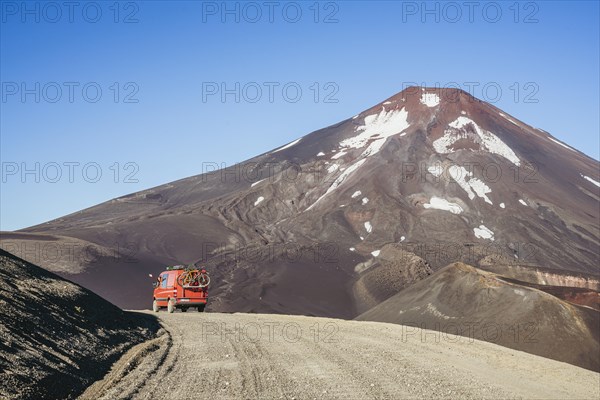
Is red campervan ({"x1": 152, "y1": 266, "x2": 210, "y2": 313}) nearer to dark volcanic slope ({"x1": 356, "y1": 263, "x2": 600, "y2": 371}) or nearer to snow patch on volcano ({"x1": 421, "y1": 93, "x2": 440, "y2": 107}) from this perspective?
dark volcanic slope ({"x1": 356, "y1": 263, "x2": 600, "y2": 371})

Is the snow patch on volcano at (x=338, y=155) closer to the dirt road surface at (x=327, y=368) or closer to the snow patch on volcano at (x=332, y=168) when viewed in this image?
the snow patch on volcano at (x=332, y=168)

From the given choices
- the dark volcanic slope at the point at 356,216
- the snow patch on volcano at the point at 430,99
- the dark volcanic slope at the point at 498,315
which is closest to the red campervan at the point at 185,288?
the dark volcanic slope at the point at 498,315

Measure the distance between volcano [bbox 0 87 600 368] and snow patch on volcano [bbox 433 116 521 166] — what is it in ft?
1.19

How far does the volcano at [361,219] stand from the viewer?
3066 inches

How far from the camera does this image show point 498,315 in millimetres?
30172

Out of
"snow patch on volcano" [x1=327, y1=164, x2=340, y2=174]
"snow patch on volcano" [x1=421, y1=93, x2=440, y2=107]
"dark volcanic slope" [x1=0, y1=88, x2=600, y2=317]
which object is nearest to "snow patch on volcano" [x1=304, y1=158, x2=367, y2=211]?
"dark volcanic slope" [x1=0, y1=88, x2=600, y2=317]

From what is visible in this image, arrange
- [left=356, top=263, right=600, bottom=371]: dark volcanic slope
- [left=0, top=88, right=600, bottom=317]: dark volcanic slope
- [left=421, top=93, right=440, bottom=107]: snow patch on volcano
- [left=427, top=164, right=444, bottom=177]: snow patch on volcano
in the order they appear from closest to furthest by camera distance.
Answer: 1. [left=356, top=263, right=600, bottom=371]: dark volcanic slope
2. [left=0, top=88, right=600, bottom=317]: dark volcanic slope
3. [left=427, top=164, right=444, bottom=177]: snow patch on volcano
4. [left=421, top=93, right=440, bottom=107]: snow patch on volcano

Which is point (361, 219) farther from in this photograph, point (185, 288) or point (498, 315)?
point (185, 288)

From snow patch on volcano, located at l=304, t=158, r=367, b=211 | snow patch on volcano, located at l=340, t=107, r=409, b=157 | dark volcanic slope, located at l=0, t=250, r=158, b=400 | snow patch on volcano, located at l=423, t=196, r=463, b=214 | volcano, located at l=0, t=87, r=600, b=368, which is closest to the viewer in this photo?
dark volcanic slope, located at l=0, t=250, r=158, b=400

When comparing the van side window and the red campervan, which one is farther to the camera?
the van side window

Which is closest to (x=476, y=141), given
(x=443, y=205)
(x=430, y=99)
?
(x=430, y=99)

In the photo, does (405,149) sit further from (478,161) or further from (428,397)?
(428,397)

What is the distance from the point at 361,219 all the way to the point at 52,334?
97440mm

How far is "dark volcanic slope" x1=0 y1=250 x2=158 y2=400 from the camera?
11.1 m
